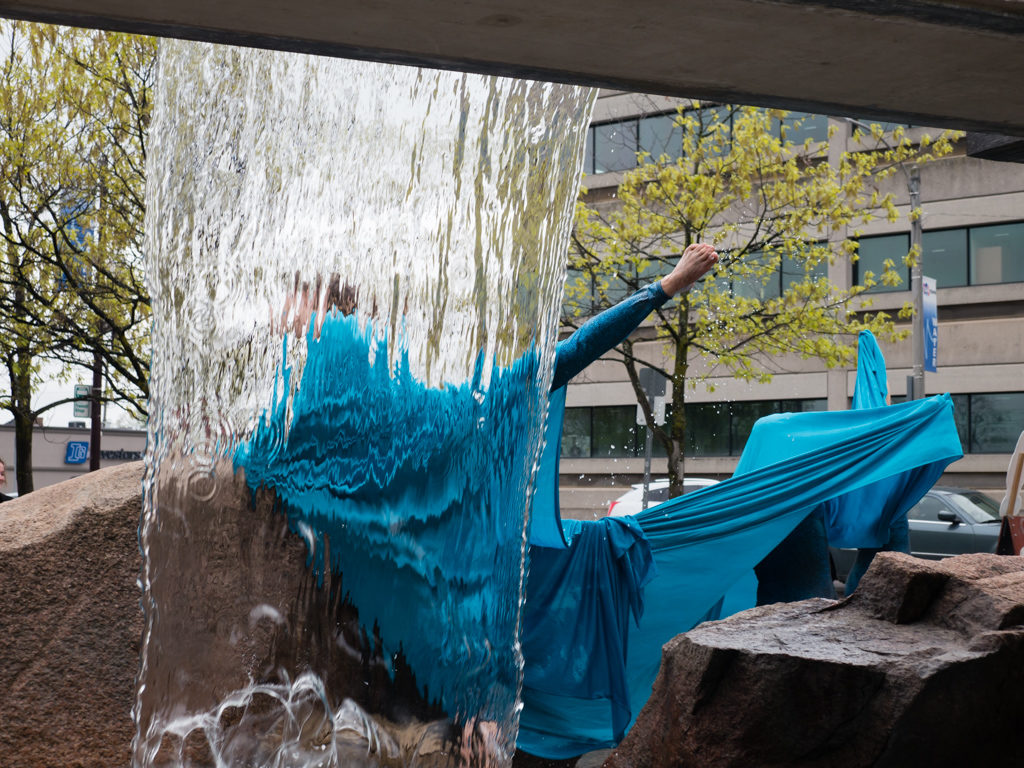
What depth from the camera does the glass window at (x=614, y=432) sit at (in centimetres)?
2912

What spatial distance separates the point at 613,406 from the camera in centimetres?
2942

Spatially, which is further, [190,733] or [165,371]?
[165,371]

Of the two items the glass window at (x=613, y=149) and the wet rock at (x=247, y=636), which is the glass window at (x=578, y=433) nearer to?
the glass window at (x=613, y=149)

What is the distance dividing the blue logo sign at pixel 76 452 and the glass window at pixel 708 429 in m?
26.7

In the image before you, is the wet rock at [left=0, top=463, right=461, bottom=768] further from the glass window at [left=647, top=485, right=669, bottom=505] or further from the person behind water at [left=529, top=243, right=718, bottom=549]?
the glass window at [left=647, top=485, right=669, bottom=505]

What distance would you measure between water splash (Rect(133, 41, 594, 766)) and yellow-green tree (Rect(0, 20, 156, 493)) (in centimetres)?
973

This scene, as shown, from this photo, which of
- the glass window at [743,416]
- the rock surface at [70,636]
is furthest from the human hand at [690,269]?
the glass window at [743,416]

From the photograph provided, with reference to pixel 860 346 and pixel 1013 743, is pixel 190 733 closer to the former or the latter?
pixel 1013 743

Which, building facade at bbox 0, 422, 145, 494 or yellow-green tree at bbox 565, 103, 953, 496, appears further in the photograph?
building facade at bbox 0, 422, 145, 494

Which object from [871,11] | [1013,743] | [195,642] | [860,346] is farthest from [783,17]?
[860,346]

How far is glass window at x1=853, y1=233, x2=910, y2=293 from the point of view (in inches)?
985

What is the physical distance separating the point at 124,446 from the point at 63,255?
34.6m

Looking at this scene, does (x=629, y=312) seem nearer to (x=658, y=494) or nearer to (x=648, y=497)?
(x=648, y=497)

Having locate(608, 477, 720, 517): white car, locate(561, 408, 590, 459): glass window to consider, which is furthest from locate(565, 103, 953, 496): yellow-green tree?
locate(561, 408, 590, 459): glass window
